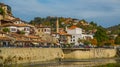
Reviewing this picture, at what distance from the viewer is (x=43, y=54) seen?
80812mm

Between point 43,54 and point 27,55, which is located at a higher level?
point 27,55

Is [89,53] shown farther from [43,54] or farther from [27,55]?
[27,55]

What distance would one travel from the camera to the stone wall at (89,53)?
98312mm

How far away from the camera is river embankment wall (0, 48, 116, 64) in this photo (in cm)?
6425

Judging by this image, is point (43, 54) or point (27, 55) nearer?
point (27, 55)

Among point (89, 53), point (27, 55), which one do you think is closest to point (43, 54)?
point (27, 55)

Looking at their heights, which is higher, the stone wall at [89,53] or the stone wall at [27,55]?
the stone wall at [27,55]

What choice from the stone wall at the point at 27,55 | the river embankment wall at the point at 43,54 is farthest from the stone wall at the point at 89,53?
the stone wall at the point at 27,55

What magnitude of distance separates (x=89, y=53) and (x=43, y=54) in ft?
81.4

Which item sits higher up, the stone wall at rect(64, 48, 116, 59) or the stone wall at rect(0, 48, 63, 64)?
the stone wall at rect(0, 48, 63, 64)

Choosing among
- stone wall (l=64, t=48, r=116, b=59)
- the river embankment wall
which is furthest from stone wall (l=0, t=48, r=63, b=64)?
stone wall (l=64, t=48, r=116, b=59)

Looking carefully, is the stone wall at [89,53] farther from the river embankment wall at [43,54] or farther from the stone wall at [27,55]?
the stone wall at [27,55]

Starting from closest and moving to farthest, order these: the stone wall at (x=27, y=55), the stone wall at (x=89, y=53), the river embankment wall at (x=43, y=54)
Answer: the stone wall at (x=27, y=55), the river embankment wall at (x=43, y=54), the stone wall at (x=89, y=53)

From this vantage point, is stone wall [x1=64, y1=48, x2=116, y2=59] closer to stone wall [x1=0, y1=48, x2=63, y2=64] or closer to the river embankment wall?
the river embankment wall
